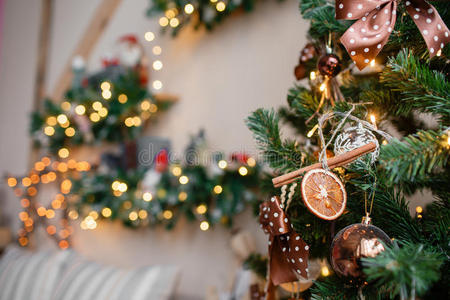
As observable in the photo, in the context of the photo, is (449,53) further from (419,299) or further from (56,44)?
(56,44)

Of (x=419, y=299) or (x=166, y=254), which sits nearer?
(x=419, y=299)

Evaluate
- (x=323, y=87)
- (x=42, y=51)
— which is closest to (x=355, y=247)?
(x=323, y=87)

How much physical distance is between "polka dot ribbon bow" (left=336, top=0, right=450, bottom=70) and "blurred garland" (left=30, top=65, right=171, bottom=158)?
4.14ft

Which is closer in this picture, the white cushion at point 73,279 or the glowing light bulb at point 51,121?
the white cushion at point 73,279

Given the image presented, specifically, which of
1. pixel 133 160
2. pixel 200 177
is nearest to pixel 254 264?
pixel 200 177

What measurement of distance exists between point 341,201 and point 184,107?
4.34 feet

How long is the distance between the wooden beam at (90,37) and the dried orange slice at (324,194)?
2.04 metres

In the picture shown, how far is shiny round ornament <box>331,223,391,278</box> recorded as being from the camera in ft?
1.66

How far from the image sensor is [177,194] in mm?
1452

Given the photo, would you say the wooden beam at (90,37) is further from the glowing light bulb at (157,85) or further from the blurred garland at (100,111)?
the glowing light bulb at (157,85)

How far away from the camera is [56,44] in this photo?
2699 millimetres

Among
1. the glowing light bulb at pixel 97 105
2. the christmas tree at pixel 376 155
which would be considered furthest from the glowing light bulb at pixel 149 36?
the christmas tree at pixel 376 155

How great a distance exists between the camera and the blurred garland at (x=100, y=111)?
1759 mm

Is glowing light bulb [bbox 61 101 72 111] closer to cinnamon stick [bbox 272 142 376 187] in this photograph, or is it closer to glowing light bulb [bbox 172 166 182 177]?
glowing light bulb [bbox 172 166 182 177]
